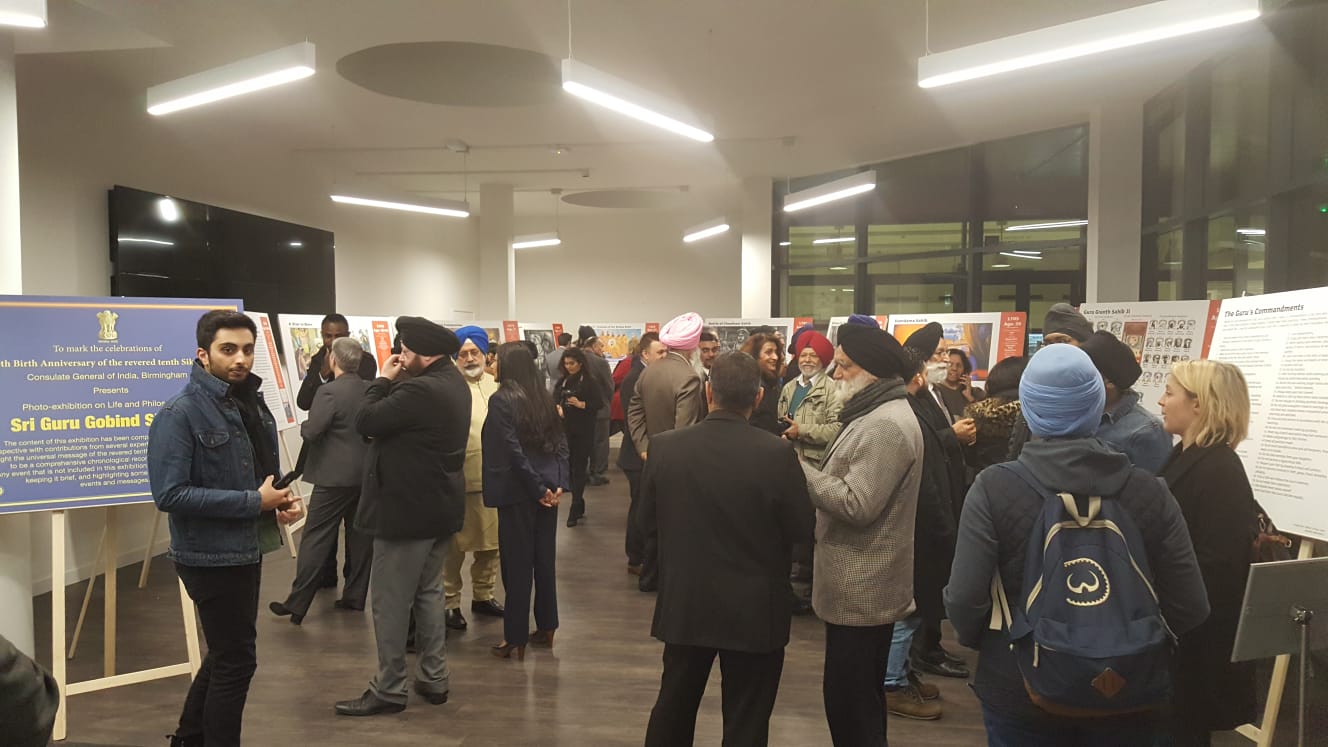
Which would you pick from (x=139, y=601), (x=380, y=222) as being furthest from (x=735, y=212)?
(x=139, y=601)

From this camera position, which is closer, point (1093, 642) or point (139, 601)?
point (1093, 642)

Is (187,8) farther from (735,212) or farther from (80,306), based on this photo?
(735,212)

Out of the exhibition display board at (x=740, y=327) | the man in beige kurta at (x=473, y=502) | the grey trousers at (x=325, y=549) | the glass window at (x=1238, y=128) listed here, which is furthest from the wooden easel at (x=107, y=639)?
the glass window at (x=1238, y=128)

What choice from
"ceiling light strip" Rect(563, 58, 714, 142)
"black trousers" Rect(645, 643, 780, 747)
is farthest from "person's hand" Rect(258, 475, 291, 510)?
"ceiling light strip" Rect(563, 58, 714, 142)

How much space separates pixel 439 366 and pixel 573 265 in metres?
12.2

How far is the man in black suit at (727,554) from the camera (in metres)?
2.37

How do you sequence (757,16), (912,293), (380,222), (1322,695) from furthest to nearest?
1. (380,222)
2. (912,293)
3. (757,16)
4. (1322,695)

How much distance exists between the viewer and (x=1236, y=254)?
6.36 m

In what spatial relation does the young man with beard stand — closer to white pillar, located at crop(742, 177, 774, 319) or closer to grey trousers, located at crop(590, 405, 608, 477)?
grey trousers, located at crop(590, 405, 608, 477)

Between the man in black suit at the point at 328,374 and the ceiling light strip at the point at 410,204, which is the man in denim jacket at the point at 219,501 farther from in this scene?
the ceiling light strip at the point at 410,204

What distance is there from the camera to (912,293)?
11.2 m

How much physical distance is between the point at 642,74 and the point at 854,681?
5.67 m

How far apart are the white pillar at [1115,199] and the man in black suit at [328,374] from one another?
7290mm

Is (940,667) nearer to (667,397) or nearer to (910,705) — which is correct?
(910,705)
